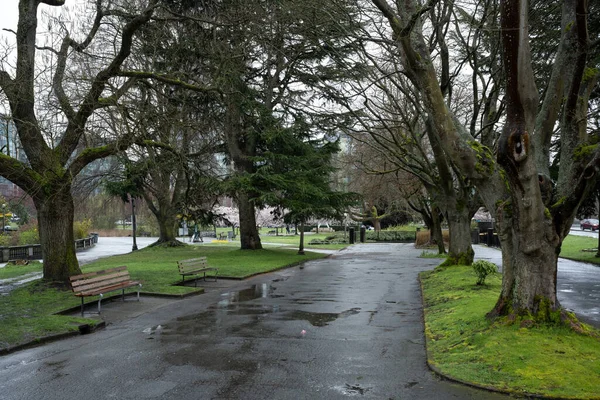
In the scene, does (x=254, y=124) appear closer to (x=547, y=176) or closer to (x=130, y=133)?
(x=130, y=133)

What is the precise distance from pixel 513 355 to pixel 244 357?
387cm

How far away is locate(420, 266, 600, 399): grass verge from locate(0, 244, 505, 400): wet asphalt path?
35 cm

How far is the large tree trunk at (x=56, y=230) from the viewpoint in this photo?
45.2 ft

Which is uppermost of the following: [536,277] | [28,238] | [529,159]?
[529,159]

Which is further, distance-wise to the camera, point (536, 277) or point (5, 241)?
point (5, 241)

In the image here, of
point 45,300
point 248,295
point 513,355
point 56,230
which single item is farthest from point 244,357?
point 56,230

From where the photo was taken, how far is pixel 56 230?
13.9 m

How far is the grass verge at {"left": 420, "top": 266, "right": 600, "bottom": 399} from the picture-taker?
5855mm

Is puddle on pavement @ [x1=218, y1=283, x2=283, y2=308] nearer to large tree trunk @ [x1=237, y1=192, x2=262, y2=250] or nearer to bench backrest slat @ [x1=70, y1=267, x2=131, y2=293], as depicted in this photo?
bench backrest slat @ [x1=70, y1=267, x2=131, y2=293]

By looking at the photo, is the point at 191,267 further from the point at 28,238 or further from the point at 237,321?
the point at 28,238

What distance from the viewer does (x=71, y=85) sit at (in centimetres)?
2014

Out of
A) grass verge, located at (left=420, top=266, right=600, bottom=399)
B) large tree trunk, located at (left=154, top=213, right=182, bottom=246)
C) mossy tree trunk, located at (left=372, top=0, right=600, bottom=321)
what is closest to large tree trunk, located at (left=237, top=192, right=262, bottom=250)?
large tree trunk, located at (left=154, top=213, right=182, bottom=246)

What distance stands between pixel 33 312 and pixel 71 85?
1226 centimetres

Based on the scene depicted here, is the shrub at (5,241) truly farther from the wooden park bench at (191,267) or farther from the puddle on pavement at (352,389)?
the puddle on pavement at (352,389)
